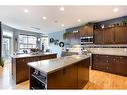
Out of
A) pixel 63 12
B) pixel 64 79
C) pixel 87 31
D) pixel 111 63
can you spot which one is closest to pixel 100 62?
pixel 111 63

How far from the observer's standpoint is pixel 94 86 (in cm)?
329

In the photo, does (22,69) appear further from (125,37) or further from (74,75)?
(125,37)

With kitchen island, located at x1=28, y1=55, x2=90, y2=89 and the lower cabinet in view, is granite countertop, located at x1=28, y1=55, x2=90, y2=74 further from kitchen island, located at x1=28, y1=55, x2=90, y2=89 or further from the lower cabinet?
the lower cabinet

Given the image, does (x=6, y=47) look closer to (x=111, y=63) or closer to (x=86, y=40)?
(x=86, y=40)

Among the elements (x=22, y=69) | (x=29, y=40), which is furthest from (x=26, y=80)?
(x=29, y=40)

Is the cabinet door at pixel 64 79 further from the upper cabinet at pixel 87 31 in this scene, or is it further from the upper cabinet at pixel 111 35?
the upper cabinet at pixel 87 31

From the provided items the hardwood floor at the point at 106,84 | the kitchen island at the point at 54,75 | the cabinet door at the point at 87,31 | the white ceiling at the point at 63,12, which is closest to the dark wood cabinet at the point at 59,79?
the kitchen island at the point at 54,75

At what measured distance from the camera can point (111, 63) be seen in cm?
477

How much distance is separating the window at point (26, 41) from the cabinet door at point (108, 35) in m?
6.96

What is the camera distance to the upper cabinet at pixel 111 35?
4.55m

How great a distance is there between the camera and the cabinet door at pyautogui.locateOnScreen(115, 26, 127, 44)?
455 cm

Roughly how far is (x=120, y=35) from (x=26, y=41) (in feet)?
25.7

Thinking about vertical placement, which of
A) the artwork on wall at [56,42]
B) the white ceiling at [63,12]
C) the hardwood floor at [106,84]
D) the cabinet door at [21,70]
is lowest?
the hardwood floor at [106,84]
